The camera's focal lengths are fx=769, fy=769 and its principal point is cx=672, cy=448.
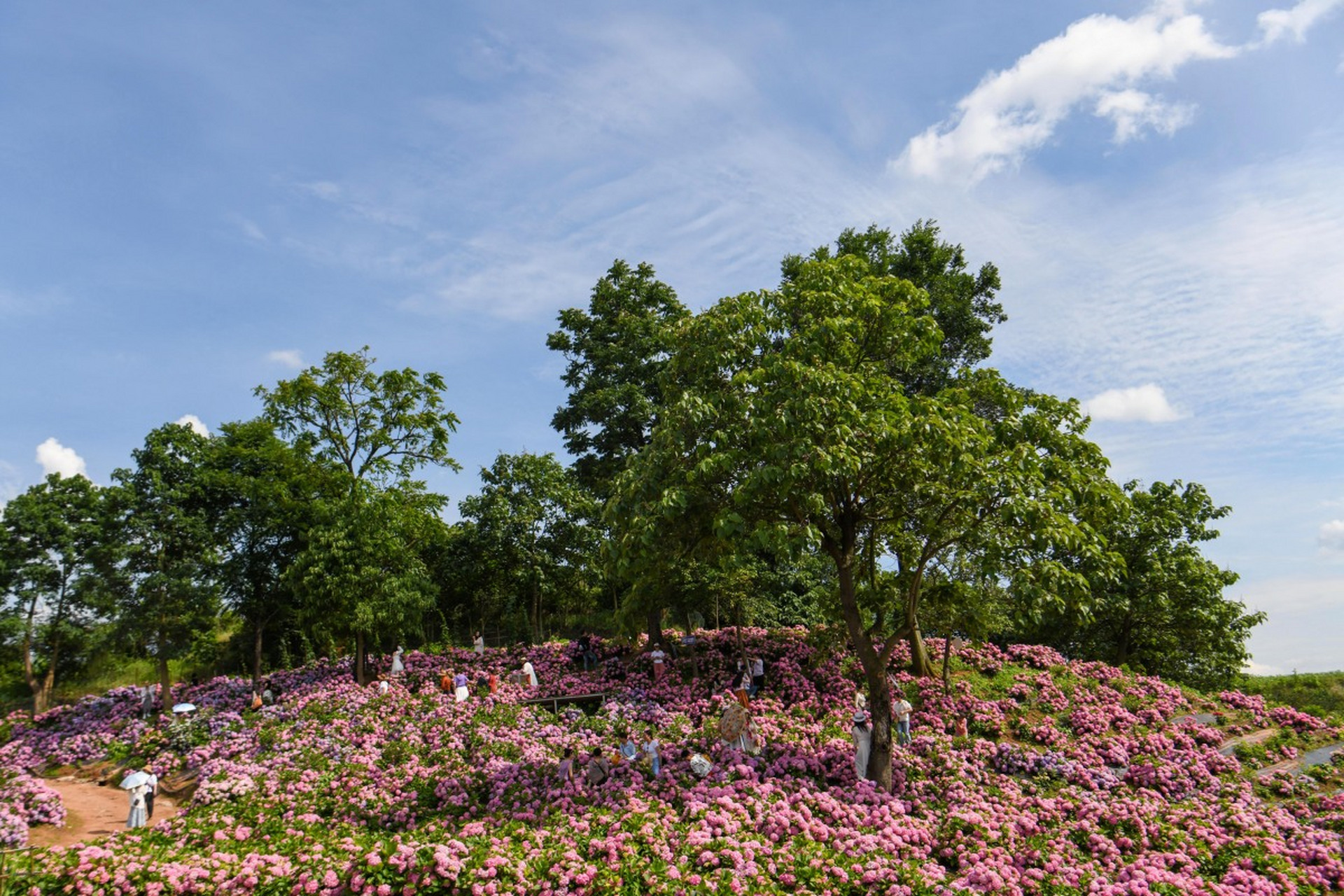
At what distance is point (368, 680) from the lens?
2884 centimetres

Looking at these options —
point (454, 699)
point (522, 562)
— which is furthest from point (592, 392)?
point (454, 699)

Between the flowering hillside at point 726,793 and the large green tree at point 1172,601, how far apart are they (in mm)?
3476

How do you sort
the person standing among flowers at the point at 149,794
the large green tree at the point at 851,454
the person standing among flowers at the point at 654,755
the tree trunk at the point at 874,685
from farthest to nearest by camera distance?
the person standing among flowers at the point at 149,794, the person standing among flowers at the point at 654,755, the tree trunk at the point at 874,685, the large green tree at the point at 851,454

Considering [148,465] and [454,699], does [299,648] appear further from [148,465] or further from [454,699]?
[454,699]

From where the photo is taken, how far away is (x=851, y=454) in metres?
14.6

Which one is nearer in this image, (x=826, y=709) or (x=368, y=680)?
(x=826, y=709)

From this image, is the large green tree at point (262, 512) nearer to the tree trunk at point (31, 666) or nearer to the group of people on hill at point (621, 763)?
the tree trunk at point (31, 666)

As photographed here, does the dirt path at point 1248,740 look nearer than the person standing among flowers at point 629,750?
No

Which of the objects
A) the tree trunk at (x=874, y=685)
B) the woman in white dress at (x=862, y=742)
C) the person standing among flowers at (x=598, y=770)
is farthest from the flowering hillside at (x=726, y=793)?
the tree trunk at (x=874, y=685)

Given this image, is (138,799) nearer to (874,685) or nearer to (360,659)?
(360,659)

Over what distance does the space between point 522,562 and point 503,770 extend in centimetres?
1434

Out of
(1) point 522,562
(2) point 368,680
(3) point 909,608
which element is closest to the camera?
(3) point 909,608

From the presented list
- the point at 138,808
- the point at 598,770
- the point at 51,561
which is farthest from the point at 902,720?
the point at 51,561

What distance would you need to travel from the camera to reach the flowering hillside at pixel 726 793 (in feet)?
37.0
